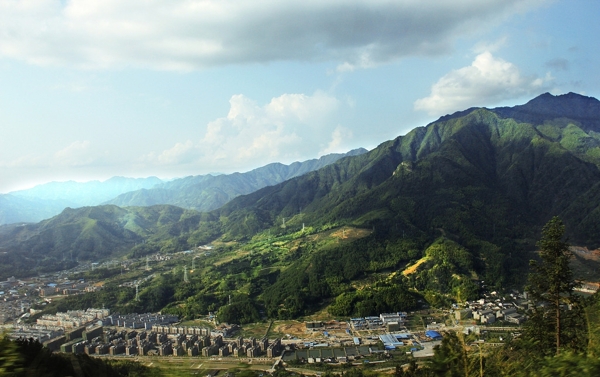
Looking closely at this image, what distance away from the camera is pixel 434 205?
6412 cm

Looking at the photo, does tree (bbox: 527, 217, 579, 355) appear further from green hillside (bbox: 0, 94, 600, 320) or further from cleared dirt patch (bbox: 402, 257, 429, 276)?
cleared dirt patch (bbox: 402, 257, 429, 276)

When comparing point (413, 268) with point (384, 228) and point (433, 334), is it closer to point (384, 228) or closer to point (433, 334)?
point (384, 228)

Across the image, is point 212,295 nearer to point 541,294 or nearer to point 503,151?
point 541,294

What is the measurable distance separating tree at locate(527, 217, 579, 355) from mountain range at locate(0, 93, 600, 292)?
34.5m

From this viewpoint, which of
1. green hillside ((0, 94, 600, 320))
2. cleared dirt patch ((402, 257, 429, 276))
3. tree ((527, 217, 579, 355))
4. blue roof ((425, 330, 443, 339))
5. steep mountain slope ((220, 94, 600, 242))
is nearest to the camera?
tree ((527, 217, 579, 355))

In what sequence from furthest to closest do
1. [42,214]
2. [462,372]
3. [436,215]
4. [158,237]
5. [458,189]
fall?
[42,214], [158,237], [458,189], [436,215], [462,372]

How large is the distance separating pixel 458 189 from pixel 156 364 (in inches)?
2207

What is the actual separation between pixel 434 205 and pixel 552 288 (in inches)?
2156

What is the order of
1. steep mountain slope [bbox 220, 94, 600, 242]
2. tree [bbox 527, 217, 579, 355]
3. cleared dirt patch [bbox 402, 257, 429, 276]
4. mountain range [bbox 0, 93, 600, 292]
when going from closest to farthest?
tree [bbox 527, 217, 579, 355]
cleared dirt patch [bbox 402, 257, 429, 276]
mountain range [bbox 0, 93, 600, 292]
steep mountain slope [bbox 220, 94, 600, 242]

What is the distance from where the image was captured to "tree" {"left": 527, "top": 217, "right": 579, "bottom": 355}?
36.5 ft

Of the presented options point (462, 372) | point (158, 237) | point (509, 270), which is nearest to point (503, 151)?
point (509, 270)

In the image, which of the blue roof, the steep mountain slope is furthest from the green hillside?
the blue roof

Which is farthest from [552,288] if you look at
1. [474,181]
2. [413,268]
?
[474,181]

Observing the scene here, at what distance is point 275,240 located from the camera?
2940 inches
